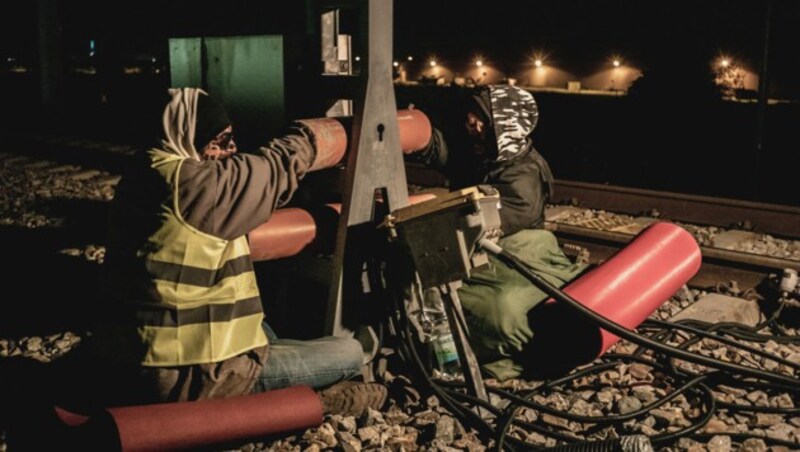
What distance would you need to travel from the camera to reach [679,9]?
3625cm

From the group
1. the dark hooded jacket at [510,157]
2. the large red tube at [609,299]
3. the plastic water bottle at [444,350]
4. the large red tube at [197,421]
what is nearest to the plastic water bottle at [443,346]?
the plastic water bottle at [444,350]

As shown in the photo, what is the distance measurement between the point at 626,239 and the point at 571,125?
11.1m

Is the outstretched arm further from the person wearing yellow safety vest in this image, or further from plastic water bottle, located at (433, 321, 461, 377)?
plastic water bottle, located at (433, 321, 461, 377)

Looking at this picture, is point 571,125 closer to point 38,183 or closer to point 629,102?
point 629,102

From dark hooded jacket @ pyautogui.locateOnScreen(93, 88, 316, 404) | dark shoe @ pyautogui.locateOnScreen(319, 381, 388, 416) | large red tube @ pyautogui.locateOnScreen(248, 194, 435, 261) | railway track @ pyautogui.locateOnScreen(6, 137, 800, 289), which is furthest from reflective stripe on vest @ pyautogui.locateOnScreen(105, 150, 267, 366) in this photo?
railway track @ pyautogui.locateOnScreen(6, 137, 800, 289)

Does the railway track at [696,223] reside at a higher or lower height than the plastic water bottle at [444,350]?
higher

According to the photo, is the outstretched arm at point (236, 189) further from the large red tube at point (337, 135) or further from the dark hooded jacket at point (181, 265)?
the large red tube at point (337, 135)

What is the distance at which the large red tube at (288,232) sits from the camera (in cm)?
452

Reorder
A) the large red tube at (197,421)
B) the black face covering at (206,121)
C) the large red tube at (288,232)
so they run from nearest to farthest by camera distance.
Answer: the large red tube at (197,421), the black face covering at (206,121), the large red tube at (288,232)

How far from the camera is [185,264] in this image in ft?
12.1

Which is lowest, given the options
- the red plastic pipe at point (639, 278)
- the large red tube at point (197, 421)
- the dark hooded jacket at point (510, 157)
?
the large red tube at point (197, 421)

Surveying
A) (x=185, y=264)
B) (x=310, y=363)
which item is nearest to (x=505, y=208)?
(x=310, y=363)

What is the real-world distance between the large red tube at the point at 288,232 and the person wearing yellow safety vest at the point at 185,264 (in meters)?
0.52

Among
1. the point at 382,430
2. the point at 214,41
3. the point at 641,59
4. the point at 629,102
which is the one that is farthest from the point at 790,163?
the point at 641,59
